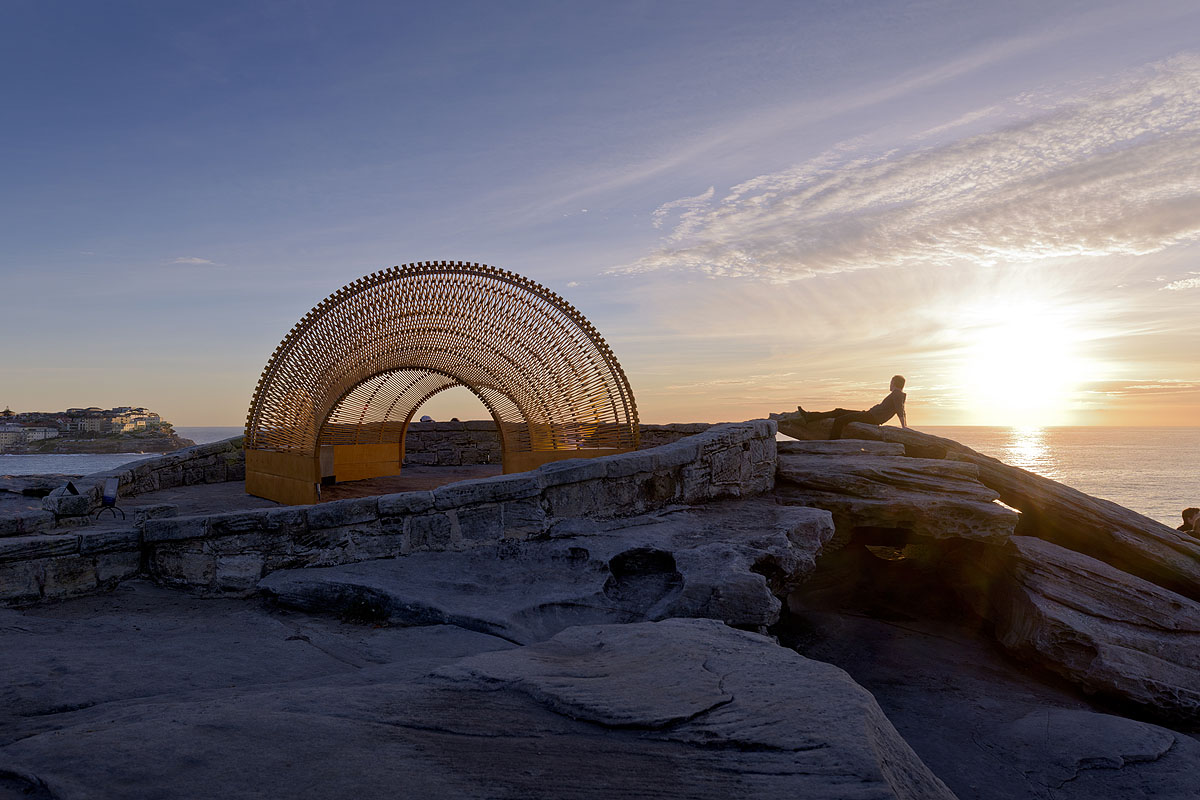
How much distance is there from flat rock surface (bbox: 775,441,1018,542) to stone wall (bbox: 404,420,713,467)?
7.53 metres

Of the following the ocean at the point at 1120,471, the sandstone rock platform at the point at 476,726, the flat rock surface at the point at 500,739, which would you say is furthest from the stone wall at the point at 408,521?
the ocean at the point at 1120,471

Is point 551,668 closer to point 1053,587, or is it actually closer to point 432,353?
point 1053,587

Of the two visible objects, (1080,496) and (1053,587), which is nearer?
(1053,587)

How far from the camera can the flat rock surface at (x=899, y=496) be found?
715 cm

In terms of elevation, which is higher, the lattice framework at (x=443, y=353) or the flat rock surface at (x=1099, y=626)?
the lattice framework at (x=443, y=353)

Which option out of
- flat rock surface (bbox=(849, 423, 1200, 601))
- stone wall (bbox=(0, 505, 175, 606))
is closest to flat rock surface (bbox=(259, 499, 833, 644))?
stone wall (bbox=(0, 505, 175, 606))

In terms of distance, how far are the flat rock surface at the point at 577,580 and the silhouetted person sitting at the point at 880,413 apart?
4934 millimetres

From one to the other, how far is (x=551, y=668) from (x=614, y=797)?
1.02 m

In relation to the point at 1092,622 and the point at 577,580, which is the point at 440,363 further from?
the point at 1092,622

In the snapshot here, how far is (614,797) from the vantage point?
2.07m

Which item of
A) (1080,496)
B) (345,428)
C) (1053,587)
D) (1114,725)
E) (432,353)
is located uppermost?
(432,353)

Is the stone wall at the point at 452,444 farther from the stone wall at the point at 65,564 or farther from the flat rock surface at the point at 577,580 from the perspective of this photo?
the stone wall at the point at 65,564

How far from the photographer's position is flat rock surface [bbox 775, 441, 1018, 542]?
715 centimetres

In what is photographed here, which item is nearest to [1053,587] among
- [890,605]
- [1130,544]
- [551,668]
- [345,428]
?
[890,605]
